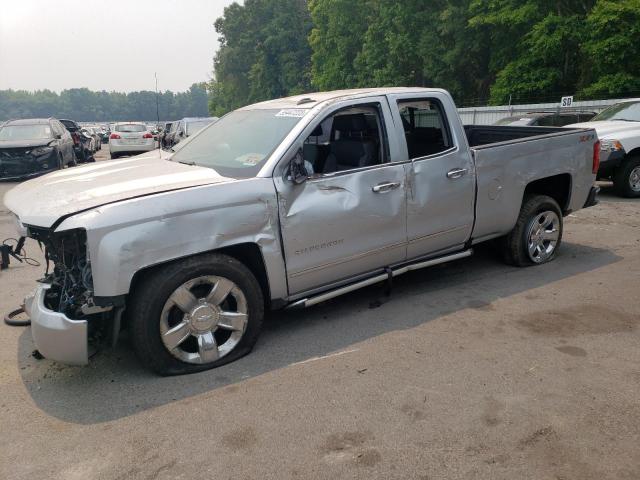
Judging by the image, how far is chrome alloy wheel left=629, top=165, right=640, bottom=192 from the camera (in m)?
9.45

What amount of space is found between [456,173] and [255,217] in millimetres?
2013

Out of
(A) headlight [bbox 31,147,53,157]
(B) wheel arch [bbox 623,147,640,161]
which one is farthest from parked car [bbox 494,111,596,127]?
(A) headlight [bbox 31,147,53,157]

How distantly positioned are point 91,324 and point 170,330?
584mm

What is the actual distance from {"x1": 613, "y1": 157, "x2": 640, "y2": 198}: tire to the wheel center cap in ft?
27.2

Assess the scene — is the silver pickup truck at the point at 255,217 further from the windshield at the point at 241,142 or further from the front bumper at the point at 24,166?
the front bumper at the point at 24,166

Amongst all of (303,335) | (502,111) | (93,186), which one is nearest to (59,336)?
(93,186)

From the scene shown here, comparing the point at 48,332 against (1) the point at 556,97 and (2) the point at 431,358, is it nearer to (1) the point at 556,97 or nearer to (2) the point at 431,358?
(2) the point at 431,358

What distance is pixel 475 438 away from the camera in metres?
2.96

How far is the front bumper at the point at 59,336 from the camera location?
10.9 ft

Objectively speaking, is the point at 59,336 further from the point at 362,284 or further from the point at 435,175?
the point at 435,175

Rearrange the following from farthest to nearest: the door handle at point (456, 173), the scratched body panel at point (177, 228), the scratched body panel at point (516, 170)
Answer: the scratched body panel at point (516, 170)
the door handle at point (456, 173)
the scratched body panel at point (177, 228)

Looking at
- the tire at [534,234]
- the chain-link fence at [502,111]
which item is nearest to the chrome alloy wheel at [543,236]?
the tire at [534,234]

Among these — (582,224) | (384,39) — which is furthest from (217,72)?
(582,224)

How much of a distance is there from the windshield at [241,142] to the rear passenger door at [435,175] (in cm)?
101
